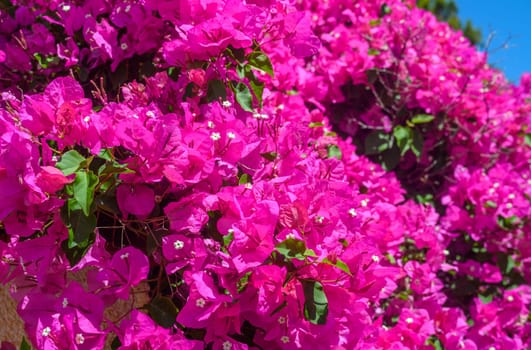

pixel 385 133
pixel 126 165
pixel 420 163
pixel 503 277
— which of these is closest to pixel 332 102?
pixel 385 133

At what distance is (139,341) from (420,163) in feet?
6.77

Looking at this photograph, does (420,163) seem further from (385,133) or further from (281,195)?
(281,195)

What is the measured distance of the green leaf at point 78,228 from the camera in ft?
3.53

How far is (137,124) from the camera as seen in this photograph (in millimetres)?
1071

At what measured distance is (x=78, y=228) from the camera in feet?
3.54

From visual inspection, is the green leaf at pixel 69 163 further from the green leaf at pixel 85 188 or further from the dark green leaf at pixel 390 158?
the dark green leaf at pixel 390 158

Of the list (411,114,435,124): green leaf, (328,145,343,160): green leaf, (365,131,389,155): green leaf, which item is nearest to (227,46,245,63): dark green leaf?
(328,145,343,160): green leaf

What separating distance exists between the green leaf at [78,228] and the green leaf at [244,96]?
517 mm

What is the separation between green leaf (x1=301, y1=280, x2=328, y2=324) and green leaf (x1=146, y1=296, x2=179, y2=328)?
0.29m

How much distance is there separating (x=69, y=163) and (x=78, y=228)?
127mm

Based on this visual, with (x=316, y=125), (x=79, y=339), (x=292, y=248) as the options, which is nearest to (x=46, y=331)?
(x=79, y=339)

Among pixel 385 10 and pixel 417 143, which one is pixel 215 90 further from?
pixel 385 10

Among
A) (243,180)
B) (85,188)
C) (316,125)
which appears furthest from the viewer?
(316,125)

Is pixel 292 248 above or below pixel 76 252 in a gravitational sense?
above
